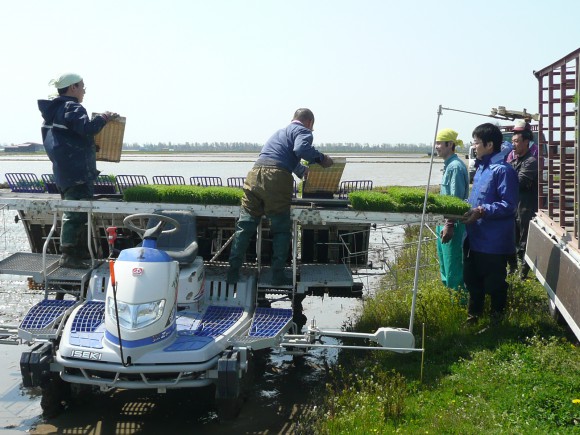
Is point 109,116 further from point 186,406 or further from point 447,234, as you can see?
point 447,234

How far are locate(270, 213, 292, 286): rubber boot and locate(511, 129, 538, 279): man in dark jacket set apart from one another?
424cm

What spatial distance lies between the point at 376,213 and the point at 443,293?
1.71m

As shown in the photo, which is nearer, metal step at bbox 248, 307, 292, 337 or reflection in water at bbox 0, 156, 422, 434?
reflection in water at bbox 0, 156, 422, 434

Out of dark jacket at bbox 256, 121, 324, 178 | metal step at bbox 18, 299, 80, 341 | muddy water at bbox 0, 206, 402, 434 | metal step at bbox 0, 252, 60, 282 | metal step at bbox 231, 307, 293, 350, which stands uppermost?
dark jacket at bbox 256, 121, 324, 178

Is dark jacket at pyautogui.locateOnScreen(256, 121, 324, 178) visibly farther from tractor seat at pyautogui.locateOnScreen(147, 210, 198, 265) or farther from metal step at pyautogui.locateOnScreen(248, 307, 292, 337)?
metal step at pyautogui.locateOnScreen(248, 307, 292, 337)

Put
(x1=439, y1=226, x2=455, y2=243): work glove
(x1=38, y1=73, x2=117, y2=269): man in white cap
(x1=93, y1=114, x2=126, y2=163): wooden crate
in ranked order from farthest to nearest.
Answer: (x1=93, y1=114, x2=126, y2=163): wooden crate
(x1=38, y1=73, x2=117, y2=269): man in white cap
(x1=439, y1=226, x2=455, y2=243): work glove

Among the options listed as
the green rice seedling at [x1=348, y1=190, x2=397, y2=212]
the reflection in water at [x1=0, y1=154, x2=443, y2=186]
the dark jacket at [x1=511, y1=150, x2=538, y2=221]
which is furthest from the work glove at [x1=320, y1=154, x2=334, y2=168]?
the reflection in water at [x1=0, y1=154, x2=443, y2=186]

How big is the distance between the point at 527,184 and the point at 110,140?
575cm

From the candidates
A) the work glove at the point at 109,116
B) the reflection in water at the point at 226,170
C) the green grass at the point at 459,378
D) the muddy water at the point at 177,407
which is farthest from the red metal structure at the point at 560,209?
the reflection in water at the point at 226,170

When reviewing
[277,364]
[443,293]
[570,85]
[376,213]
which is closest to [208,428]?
[277,364]

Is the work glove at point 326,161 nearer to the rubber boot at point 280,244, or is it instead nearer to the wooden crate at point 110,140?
the rubber boot at point 280,244

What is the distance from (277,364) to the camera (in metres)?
8.42

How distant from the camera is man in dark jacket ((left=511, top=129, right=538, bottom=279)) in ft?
34.1

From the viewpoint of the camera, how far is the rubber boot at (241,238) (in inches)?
299
